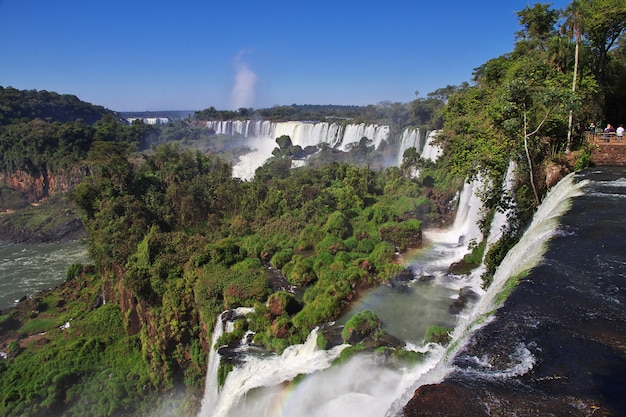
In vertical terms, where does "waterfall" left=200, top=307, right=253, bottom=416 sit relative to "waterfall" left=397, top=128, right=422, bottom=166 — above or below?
below

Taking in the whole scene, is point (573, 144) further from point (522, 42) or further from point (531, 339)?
point (522, 42)

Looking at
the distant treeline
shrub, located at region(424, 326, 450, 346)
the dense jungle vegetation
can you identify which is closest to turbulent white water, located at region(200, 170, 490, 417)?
shrub, located at region(424, 326, 450, 346)

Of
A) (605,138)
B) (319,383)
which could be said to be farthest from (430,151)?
(319,383)

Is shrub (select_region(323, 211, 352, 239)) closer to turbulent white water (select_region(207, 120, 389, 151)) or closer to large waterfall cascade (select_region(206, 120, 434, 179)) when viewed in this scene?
large waterfall cascade (select_region(206, 120, 434, 179))

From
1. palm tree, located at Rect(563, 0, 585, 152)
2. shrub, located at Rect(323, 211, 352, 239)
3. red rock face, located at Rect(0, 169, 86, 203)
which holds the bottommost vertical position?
red rock face, located at Rect(0, 169, 86, 203)

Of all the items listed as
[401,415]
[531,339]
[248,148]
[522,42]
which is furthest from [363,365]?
[248,148]

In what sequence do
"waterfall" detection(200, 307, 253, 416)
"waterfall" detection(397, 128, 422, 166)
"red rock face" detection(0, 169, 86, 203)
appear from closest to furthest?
"waterfall" detection(200, 307, 253, 416), "waterfall" detection(397, 128, 422, 166), "red rock face" detection(0, 169, 86, 203)
